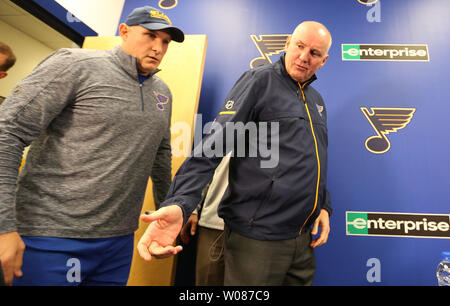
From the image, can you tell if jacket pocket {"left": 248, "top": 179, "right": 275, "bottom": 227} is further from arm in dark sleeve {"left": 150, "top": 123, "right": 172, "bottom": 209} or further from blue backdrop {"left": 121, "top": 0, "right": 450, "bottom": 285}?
blue backdrop {"left": 121, "top": 0, "right": 450, "bottom": 285}

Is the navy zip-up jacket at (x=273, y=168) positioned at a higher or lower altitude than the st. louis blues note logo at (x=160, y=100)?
lower

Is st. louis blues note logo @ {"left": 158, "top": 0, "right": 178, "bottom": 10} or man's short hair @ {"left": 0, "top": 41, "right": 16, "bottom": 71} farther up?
st. louis blues note logo @ {"left": 158, "top": 0, "right": 178, "bottom": 10}

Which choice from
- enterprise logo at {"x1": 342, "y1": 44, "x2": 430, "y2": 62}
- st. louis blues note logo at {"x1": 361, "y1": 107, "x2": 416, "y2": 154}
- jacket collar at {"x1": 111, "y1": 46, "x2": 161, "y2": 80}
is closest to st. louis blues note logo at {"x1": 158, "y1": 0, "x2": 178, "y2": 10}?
jacket collar at {"x1": 111, "y1": 46, "x2": 161, "y2": 80}

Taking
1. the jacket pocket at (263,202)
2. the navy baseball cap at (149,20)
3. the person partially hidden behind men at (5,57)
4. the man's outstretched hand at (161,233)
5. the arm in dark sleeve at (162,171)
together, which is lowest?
the man's outstretched hand at (161,233)

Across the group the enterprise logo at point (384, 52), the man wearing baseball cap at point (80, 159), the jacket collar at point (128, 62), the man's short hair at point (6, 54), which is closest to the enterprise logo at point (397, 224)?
the enterprise logo at point (384, 52)

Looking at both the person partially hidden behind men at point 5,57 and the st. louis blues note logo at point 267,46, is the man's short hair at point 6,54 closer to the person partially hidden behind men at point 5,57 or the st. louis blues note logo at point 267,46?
the person partially hidden behind men at point 5,57

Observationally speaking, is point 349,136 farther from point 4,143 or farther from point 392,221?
point 4,143

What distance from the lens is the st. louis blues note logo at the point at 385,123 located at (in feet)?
5.21

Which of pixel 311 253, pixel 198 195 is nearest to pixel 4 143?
pixel 198 195

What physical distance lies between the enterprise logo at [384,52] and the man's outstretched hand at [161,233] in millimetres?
1738

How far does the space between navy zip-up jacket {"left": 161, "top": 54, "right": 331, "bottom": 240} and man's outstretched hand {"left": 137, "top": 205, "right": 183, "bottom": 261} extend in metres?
0.23

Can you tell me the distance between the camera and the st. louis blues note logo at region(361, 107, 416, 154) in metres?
1.59
